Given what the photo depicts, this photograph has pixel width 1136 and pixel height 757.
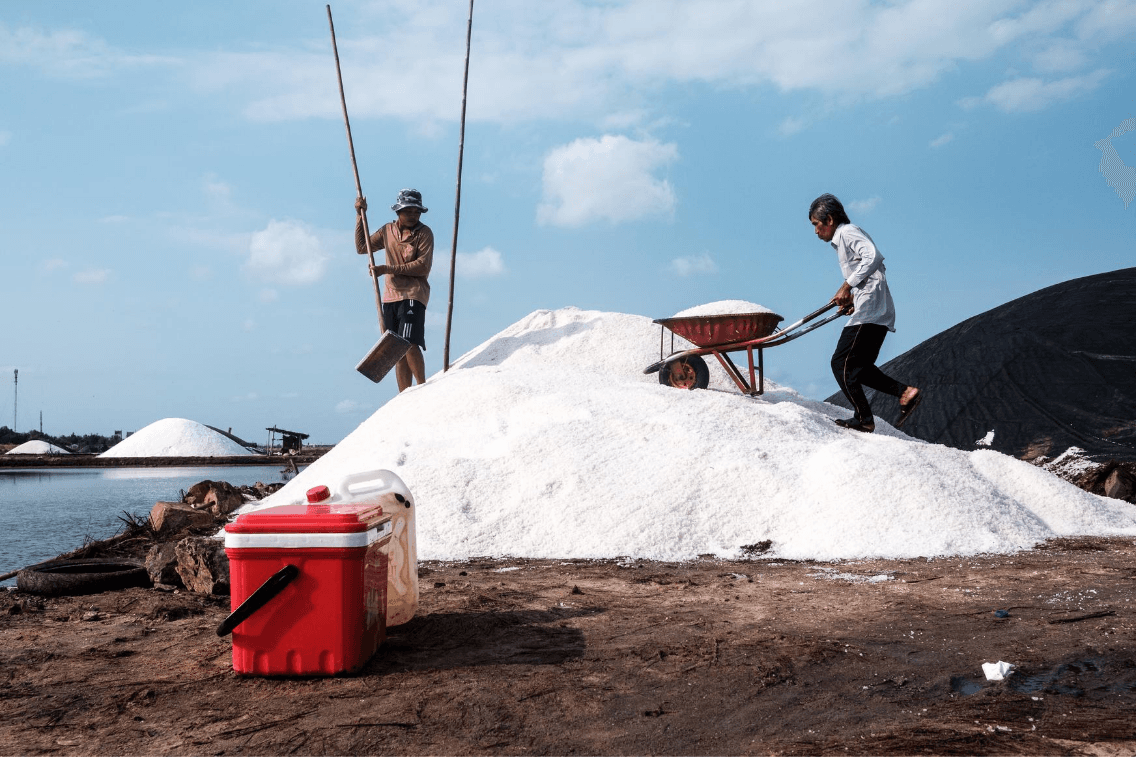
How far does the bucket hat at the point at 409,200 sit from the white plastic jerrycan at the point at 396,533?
18.3 feet

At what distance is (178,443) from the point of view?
2195 cm

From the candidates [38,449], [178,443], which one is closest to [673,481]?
[178,443]

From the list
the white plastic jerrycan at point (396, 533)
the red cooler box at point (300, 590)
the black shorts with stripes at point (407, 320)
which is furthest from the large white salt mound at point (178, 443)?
the red cooler box at point (300, 590)

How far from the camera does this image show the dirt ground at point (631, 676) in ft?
7.02

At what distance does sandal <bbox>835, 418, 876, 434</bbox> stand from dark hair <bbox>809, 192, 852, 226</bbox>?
1.59 m

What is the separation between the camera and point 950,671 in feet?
8.64

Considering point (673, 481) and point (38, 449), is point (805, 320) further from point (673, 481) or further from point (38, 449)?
point (38, 449)

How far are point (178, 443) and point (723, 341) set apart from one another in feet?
61.1

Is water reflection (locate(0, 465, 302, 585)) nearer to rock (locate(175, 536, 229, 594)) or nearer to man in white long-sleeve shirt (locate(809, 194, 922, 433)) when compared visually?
rock (locate(175, 536, 229, 594))

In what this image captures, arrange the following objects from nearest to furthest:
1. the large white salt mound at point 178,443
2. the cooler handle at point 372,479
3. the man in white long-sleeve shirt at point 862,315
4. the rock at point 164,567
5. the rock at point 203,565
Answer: the cooler handle at point 372,479, the rock at point 203,565, the rock at point 164,567, the man in white long-sleeve shirt at point 862,315, the large white salt mound at point 178,443

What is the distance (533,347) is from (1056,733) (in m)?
7.52

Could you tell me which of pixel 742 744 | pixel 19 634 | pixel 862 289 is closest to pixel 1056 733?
pixel 742 744

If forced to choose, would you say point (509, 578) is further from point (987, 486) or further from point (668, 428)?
point (987, 486)

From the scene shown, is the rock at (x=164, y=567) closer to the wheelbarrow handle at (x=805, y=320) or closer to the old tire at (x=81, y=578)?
the old tire at (x=81, y=578)
